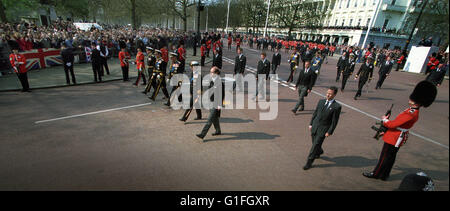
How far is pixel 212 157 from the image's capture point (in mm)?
5273

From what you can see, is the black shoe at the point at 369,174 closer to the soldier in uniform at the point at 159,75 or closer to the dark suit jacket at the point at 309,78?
the dark suit jacket at the point at 309,78

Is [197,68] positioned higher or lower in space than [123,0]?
lower

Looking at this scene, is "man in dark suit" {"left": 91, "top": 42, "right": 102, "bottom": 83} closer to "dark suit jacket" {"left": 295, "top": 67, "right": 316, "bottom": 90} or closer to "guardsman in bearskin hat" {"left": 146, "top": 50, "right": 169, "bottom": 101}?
"guardsman in bearskin hat" {"left": 146, "top": 50, "right": 169, "bottom": 101}

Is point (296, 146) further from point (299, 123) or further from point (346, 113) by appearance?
point (346, 113)

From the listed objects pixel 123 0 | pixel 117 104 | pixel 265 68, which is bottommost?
pixel 117 104

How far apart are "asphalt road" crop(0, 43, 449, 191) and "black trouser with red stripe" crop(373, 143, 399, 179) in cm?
23

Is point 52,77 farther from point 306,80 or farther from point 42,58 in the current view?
point 306,80

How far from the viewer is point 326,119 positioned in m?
4.72

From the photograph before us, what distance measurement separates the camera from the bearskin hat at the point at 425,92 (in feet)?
5.05

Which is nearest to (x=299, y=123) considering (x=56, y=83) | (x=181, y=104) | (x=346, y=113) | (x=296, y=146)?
(x=296, y=146)

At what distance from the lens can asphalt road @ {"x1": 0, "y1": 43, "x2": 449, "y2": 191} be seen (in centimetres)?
437

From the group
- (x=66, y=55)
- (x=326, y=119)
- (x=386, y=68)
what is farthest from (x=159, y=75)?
(x=386, y=68)

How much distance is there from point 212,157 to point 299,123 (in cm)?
381

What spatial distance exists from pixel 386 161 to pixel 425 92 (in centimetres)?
358
